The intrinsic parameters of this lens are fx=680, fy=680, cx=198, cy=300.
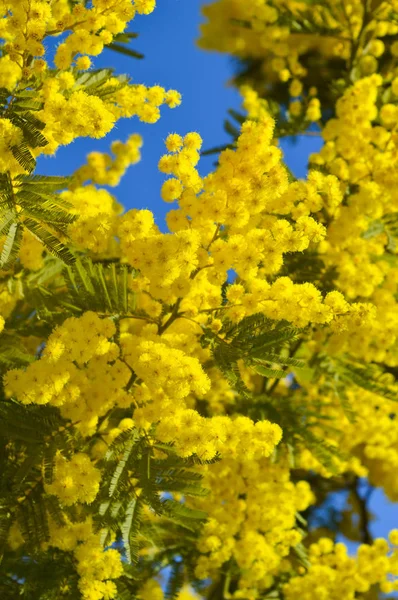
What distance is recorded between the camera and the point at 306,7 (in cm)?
543

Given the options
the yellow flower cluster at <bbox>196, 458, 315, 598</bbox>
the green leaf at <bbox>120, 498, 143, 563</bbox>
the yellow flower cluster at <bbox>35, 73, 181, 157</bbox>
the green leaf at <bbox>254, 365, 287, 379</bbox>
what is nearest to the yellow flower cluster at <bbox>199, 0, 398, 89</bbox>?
the yellow flower cluster at <bbox>35, 73, 181, 157</bbox>

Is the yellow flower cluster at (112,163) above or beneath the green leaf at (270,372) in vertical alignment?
above

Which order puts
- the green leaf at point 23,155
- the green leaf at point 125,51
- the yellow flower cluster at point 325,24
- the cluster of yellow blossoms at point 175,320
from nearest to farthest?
the green leaf at point 23,155
the cluster of yellow blossoms at point 175,320
the green leaf at point 125,51
the yellow flower cluster at point 325,24

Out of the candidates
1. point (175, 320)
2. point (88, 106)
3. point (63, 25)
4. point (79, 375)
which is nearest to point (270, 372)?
point (175, 320)

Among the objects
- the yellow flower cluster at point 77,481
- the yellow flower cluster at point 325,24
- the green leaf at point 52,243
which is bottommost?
the yellow flower cluster at point 77,481

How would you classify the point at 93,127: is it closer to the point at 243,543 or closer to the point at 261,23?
the point at 243,543

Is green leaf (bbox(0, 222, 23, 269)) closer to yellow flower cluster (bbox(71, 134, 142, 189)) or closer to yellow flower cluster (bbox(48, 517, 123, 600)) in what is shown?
yellow flower cluster (bbox(48, 517, 123, 600))

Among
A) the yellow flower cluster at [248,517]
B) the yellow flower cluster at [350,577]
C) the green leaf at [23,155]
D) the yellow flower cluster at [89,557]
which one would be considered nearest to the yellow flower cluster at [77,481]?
the yellow flower cluster at [89,557]

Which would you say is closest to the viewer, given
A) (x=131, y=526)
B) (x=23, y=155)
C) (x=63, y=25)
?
(x=23, y=155)

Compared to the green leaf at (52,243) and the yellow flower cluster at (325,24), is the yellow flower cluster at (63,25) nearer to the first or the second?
the green leaf at (52,243)

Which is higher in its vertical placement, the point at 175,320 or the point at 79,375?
the point at 175,320

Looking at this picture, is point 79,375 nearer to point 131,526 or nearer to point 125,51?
point 131,526

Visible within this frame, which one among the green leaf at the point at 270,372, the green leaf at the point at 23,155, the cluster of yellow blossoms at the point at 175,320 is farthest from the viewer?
the green leaf at the point at 270,372

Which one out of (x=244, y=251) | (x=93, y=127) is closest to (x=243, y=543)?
(x=244, y=251)
